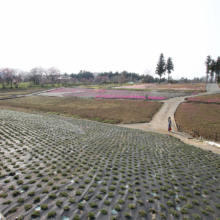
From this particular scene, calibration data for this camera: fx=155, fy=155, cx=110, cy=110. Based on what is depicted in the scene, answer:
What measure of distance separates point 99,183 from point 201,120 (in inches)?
822

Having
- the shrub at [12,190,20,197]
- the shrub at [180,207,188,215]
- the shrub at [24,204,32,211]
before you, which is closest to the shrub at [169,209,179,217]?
the shrub at [180,207,188,215]

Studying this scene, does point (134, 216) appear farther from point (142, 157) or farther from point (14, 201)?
point (142, 157)

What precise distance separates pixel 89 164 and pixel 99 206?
2.67 metres

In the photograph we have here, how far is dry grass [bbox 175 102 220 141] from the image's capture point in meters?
18.1

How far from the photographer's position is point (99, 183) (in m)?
5.57

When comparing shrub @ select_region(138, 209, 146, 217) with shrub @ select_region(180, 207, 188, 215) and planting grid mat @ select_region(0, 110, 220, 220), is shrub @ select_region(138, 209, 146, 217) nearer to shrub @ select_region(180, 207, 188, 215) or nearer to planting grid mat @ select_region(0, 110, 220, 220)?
planting grid mat @ select_region(0, 110, 220, 220)

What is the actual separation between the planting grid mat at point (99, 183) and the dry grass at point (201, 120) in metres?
9.84

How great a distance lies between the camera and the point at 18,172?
18.7 ft

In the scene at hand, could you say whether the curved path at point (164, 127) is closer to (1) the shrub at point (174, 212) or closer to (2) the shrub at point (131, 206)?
(1) the shrub at point (174, 212)

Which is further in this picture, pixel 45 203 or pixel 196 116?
pixel 196 116

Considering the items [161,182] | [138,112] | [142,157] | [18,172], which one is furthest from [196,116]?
[18,172]

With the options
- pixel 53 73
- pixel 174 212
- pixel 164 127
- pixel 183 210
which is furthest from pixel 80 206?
pixel 53 73

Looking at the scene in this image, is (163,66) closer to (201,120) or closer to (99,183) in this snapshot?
(201,120)

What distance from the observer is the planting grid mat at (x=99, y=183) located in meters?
4.26
